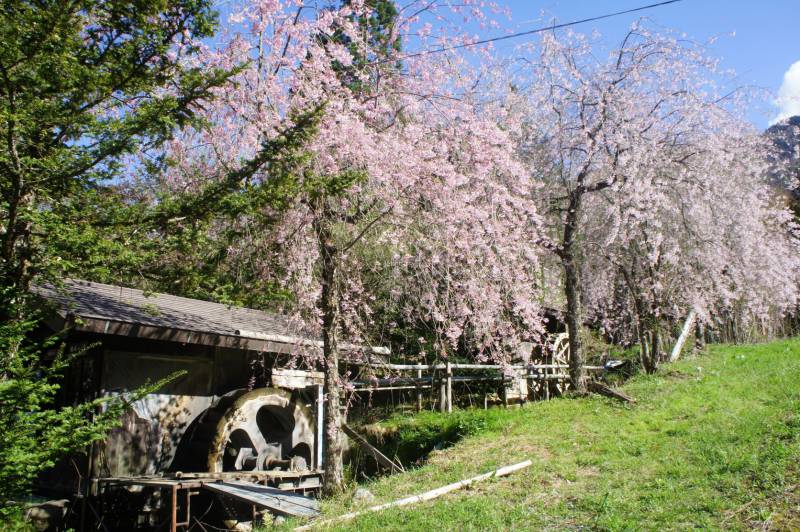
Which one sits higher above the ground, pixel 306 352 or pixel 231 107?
pixel 231 107

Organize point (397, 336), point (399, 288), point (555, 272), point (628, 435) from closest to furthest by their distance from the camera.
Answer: point (628, 435)
point (399, 288)
point (397, 336)
point (555, 272)

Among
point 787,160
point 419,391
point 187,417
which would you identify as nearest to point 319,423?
point 187,417

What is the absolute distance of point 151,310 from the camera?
6805 mm

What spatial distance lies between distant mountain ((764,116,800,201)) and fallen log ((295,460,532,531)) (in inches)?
615

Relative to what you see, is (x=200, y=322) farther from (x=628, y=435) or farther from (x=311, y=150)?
(x=628, y=435)

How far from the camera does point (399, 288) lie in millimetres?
10281

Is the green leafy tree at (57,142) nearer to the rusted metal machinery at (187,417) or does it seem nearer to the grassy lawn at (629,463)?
the rusted metal machinery at (187,417)

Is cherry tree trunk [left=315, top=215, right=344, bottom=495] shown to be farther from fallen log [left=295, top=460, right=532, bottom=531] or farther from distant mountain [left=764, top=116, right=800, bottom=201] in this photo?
distant mountain [left=764, top=116, right=800, bottom=201]

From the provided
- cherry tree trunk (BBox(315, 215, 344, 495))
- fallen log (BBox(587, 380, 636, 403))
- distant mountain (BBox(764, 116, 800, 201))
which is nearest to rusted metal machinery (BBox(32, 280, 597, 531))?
cherry tree trunk (BBox(315, 215, 344, 495))

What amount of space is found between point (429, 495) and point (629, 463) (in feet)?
8.70

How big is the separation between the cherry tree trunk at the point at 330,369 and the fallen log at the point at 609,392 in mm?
5705

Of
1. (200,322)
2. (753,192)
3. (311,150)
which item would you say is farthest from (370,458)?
(753,192)

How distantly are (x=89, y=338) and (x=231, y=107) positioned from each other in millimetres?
3914

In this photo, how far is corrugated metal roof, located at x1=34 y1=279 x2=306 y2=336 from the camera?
8.22 meters
